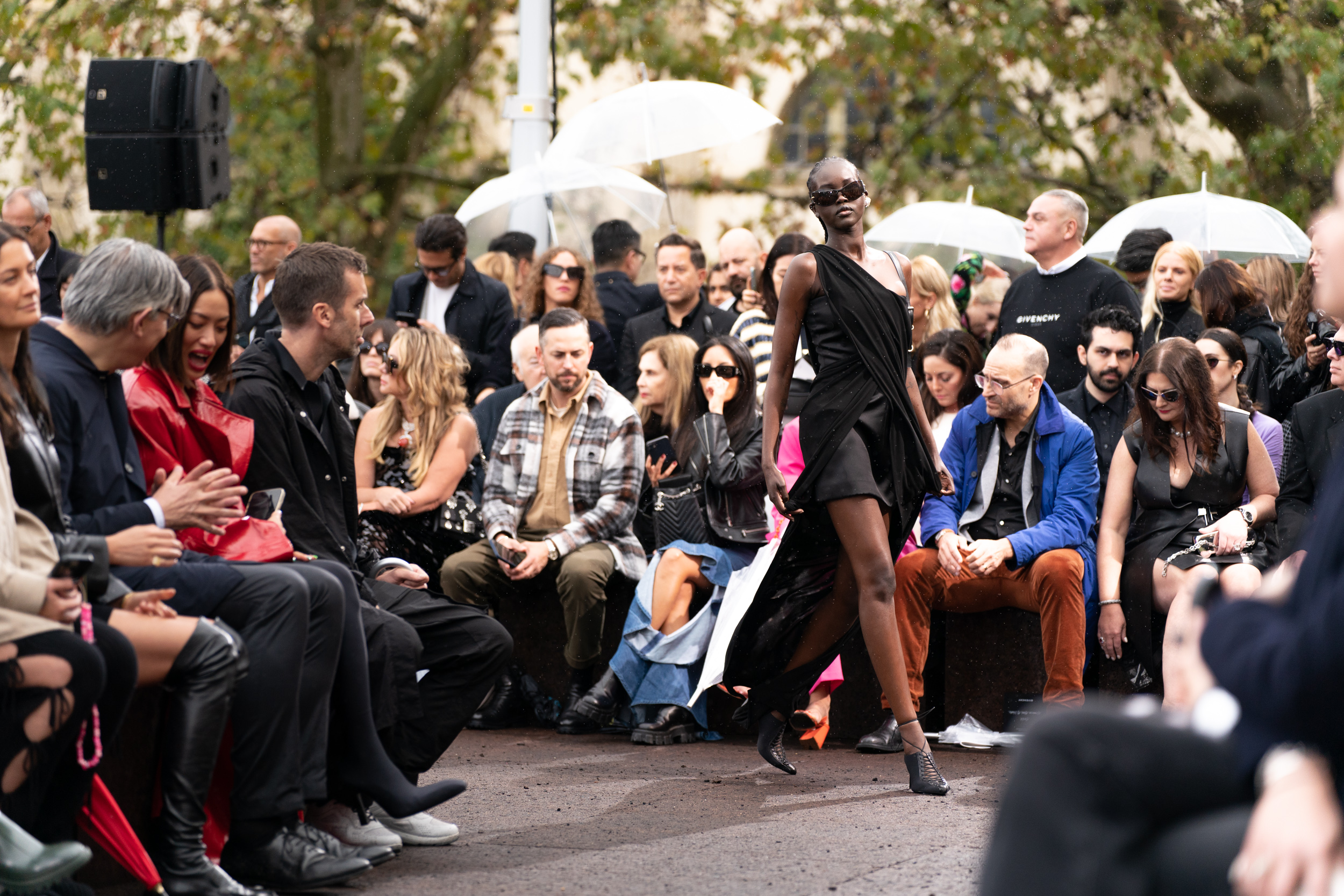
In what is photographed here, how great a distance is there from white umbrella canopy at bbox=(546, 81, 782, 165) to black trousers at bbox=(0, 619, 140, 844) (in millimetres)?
6271

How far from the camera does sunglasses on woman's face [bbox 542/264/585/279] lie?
872 centimetres

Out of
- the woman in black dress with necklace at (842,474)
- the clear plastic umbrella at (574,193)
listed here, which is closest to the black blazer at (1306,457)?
the woman in black dress with necklace at (842,474)

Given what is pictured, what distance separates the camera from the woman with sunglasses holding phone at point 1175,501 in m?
6.45

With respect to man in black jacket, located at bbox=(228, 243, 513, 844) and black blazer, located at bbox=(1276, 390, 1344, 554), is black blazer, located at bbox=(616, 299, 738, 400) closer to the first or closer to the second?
black blazer, located at bbox=(1276, 390, 1344, 554)

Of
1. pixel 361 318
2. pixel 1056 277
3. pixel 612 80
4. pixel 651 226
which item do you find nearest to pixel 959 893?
pixel 361 318

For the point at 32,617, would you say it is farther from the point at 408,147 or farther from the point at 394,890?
the point at 408,147

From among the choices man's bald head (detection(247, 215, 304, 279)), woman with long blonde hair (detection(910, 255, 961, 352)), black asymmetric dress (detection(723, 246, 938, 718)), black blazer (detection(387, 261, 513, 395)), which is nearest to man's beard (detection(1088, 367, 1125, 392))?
woman with long blonde hair (detection(910, 255, 961, 352))

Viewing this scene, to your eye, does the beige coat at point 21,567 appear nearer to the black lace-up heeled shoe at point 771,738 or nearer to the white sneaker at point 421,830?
the white sneaker at point 421,830

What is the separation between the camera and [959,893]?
4.17 metres

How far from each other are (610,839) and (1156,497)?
9.79 ft

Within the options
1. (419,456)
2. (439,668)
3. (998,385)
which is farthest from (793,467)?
(439,668)

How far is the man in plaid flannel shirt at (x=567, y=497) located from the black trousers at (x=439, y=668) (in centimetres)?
216

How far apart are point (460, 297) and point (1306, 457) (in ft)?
15.6

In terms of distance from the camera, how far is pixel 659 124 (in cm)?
969
